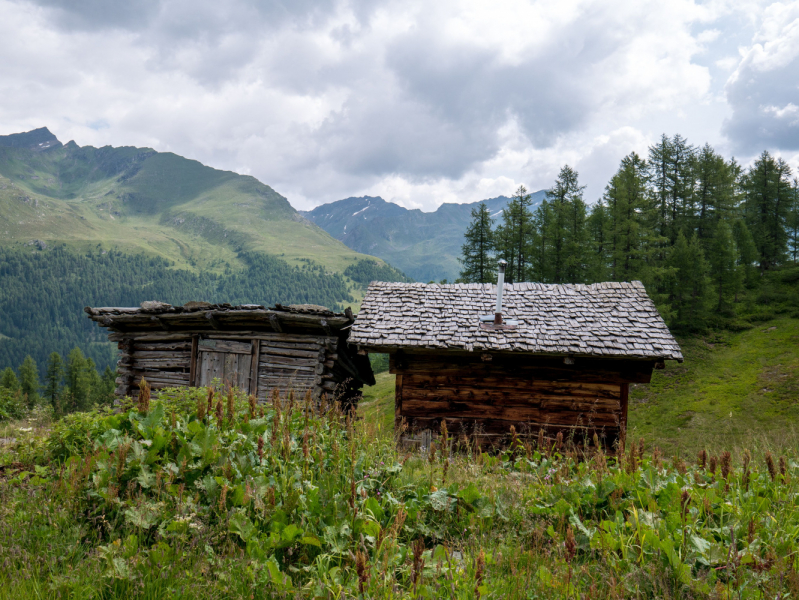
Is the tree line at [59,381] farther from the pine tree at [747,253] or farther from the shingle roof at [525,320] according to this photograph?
the pine tree at [747,253]

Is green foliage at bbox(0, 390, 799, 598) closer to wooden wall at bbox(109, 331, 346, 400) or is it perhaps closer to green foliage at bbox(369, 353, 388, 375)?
wooden wall at bbox(109, 331, 346, 400)

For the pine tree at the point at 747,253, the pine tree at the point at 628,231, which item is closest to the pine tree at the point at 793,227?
the pine tree at the point at 747,253

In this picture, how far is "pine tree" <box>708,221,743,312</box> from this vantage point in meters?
32.3

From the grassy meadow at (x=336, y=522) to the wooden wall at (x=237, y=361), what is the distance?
7.56 metres

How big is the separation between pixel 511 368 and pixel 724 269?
31847mm

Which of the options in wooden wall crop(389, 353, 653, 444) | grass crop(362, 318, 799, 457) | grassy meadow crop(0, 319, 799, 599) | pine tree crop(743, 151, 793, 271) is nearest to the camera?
grassy meadow crop(0, 319, 799, 599)

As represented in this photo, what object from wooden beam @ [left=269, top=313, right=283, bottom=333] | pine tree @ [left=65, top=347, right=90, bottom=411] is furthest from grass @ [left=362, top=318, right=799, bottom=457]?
pine tree @ [left=65, top=347, right=90, bottom=411]

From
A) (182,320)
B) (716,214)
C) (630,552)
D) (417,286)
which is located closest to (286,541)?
(630,552)

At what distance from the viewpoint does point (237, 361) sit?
12617mm

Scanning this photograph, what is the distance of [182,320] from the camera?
1255cm

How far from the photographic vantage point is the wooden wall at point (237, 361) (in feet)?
39.9

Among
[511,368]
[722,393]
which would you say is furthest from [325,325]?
[722,393]

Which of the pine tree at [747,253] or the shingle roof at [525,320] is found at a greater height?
the pine tree at [747,253]

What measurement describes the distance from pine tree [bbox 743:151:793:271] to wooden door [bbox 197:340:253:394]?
50.0 m
